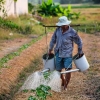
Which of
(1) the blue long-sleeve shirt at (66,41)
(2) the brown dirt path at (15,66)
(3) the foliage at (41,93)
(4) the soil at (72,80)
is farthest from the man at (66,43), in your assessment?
(2) the brown dirt path at (15,66)

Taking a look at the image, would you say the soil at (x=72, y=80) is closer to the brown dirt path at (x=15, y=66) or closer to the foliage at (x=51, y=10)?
the brown dirt path at (x=15, y=66)

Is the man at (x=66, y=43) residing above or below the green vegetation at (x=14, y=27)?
above

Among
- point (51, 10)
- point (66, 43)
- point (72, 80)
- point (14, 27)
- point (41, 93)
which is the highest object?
point (66, 43)

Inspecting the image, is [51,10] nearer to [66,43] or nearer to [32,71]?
[32,71]

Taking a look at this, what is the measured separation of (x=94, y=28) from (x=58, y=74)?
16184 millimetres

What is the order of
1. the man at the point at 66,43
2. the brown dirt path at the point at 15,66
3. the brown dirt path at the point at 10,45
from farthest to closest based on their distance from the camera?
the brown dirt path at the point at 10,45
the brown dirt path at the point at 15,66
the man at the point at 66,43

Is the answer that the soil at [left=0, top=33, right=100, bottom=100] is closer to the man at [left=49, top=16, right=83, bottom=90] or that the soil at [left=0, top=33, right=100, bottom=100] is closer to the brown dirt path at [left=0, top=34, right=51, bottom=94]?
the brown dirt path at [left=0, top=34, right=51, bottom=94]

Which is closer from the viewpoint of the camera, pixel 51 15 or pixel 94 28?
pixel 94 28

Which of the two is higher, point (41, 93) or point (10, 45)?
point (41, 93)

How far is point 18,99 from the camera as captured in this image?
22.2 feet

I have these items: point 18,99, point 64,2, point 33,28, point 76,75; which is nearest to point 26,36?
point 33,28

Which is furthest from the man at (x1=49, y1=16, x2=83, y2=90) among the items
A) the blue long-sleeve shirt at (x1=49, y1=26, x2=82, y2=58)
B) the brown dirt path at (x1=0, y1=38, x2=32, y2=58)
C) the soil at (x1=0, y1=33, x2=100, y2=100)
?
the brown dirt path at (x1=0, y1=38, x2=32, y2=58)

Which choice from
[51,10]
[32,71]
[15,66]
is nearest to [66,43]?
[15,66]

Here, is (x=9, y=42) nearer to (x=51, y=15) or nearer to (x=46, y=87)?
(x=46, y=87)
